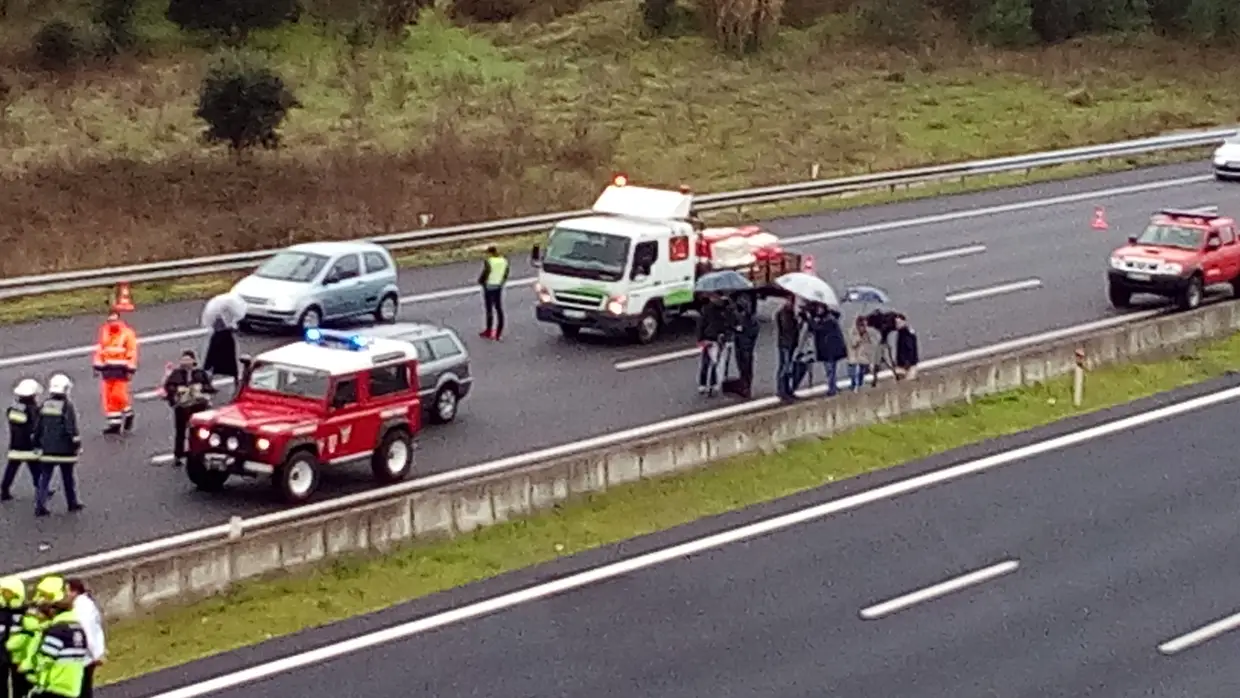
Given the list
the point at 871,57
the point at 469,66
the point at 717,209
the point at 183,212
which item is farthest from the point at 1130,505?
the point at 871,57

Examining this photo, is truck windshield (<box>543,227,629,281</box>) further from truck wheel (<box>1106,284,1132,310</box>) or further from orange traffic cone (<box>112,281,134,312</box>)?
truck wheel (<box>1106,284,1132,310</box>)

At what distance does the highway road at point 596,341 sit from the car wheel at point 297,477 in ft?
0.96

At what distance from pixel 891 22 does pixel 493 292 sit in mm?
40285

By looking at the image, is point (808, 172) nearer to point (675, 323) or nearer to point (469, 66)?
point (469, 66)

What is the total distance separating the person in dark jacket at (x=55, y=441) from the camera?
68.1 ft

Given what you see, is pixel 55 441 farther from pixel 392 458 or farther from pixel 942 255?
pixel 942 255

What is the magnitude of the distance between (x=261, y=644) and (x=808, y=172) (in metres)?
33.4

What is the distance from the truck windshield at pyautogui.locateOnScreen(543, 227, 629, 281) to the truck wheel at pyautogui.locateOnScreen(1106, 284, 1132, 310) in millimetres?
8864

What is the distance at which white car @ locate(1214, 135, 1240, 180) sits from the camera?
50.0 meters

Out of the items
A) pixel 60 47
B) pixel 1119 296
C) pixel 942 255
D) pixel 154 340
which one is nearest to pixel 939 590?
pixel 154 340

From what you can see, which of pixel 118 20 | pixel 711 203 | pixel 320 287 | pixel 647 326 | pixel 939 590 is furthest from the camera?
pixel 118 20

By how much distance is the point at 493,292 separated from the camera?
30.8 m

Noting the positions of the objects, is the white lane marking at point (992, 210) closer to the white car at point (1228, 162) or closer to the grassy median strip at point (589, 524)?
the white car at point (1228, 162)

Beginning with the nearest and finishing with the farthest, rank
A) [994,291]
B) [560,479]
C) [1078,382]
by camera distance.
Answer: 1. [560,479]
2. [1078,382]
3. [994,291]
